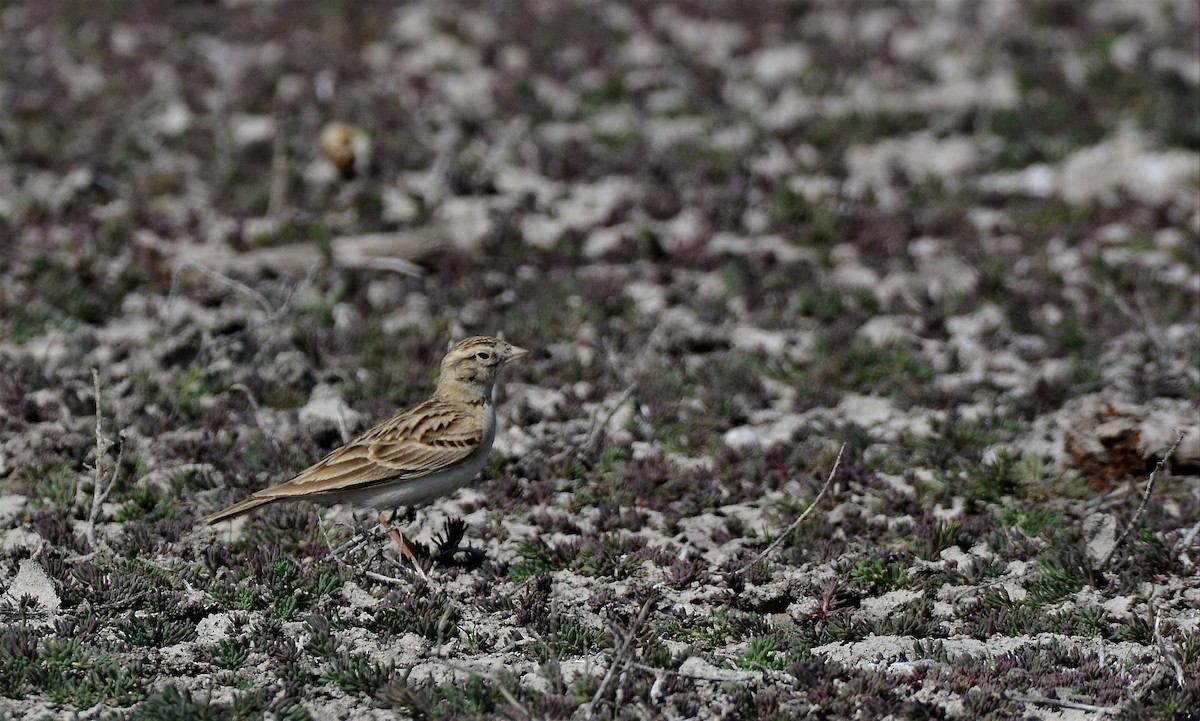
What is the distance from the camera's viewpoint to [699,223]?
13547 mm

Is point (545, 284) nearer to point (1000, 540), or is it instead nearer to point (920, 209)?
point (920, 209)

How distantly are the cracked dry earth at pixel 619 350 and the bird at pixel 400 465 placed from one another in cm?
39

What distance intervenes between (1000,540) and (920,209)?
20.0 feet

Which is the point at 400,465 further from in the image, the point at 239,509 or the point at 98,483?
the point at 98,483

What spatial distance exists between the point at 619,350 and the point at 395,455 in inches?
143

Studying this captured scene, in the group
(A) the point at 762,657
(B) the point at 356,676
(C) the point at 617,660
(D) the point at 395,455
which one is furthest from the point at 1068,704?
(D) the point at 395,455

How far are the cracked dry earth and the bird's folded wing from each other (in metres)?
0.51

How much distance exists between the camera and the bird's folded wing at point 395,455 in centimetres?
779

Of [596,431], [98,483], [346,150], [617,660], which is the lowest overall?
[596,431]

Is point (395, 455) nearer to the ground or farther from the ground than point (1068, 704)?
farther from the ground

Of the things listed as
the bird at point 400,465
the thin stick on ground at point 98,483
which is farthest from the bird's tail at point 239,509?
the thin stick on ground at point 98,483

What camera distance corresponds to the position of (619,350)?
11.2m

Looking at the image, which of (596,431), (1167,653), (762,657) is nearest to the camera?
(1167,653)

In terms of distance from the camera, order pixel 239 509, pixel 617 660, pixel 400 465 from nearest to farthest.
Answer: pixel 617 660, pixel 239 509, pixel 400 465
